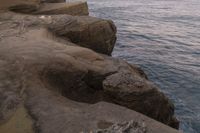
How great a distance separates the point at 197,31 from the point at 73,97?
Answer: 625 inches

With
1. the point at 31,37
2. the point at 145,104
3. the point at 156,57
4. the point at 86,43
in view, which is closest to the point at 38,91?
the point at 145,104

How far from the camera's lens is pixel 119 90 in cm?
762

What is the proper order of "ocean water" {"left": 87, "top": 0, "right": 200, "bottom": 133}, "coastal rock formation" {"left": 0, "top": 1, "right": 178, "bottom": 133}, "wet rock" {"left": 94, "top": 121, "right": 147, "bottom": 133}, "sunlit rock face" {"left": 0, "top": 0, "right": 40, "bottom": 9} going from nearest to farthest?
1. "wet rock" {"left": 94, "top": 121, "right": 147, "bottom": 133}
2. "coastal rock formation" {"left": 0, "top": 1, "right": 178, "bottom": 133}
3. "ocean water" {"left": 87, "top": 0, "right": 200, "bottom": 133}
4. "sunlit rock face" {"left": 0, "top": 0, "right": 40, "bottom": 9}

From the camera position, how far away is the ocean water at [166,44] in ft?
41.3

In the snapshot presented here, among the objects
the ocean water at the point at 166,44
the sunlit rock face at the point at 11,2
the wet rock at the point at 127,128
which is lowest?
the ocean water at the point at 166,44

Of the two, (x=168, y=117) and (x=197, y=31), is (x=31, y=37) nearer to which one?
(x=168, y=117)

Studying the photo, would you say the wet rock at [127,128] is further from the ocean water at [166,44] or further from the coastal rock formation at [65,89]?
the ocean water at [166,44]

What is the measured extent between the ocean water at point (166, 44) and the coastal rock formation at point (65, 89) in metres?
3.37

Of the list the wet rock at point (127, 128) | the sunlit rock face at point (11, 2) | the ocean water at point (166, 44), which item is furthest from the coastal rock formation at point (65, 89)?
the ocean water at point (166, 44)

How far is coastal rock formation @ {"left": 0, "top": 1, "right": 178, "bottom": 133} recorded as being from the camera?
251 inches

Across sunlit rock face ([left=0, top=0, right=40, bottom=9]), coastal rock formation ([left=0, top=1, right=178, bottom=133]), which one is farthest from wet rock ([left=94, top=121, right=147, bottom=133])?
sunlit rock face ([left=0, top=0, right=40, bottom=9])

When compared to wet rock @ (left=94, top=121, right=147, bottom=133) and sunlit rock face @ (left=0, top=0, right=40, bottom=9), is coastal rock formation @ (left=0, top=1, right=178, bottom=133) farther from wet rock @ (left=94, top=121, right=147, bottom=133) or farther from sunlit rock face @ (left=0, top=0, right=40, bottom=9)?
sunlit rock face @ (left=0, top=0, right=40, bottom=9)

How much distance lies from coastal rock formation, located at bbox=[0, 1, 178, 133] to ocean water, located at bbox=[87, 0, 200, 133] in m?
3.37

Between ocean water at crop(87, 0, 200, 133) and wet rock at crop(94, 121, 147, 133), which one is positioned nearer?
wet rock at crop(94, 121, 147, 133)
